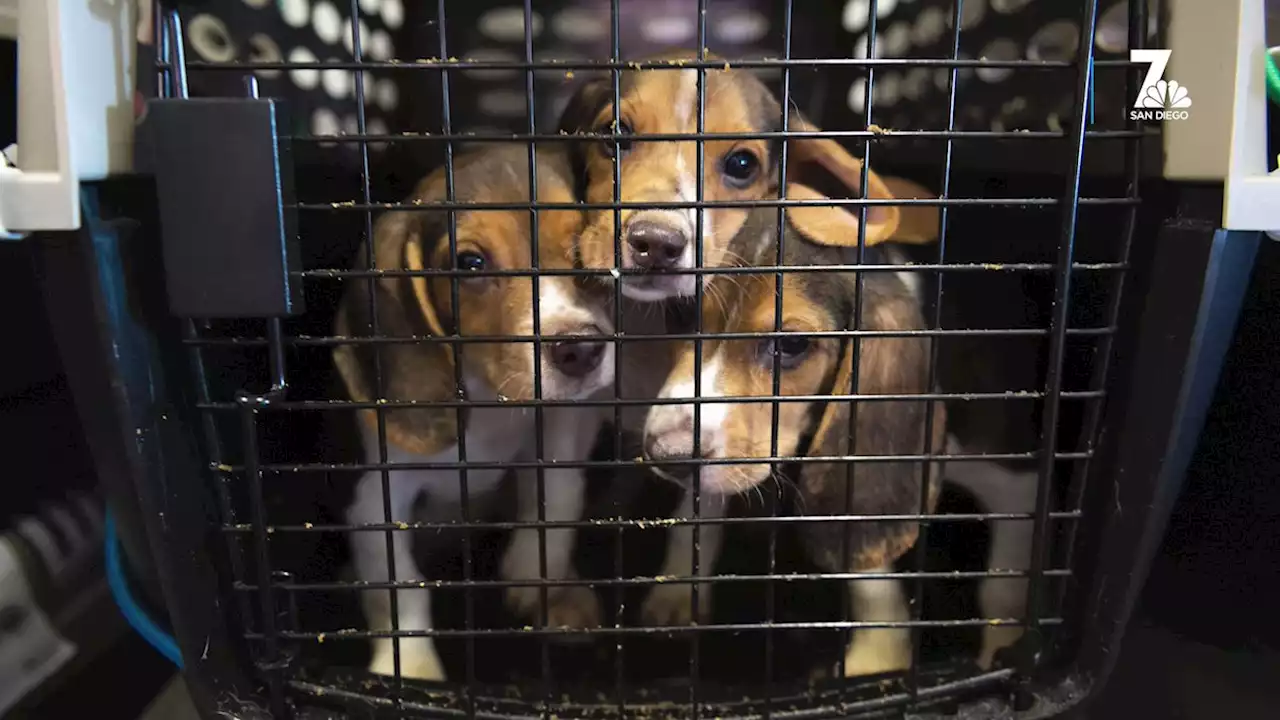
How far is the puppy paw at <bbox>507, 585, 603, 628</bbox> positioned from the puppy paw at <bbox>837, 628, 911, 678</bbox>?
26 cm

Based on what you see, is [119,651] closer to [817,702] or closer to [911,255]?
[817,702]

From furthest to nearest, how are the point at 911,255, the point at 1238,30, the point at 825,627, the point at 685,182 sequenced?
the point at 911,255, the point at 685,182, the point at 825,627, the point at 1238,30

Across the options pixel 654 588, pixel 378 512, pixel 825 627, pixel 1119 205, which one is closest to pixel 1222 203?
pixel 1119 205

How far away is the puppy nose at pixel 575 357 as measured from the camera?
2.80ft

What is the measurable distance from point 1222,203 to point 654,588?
2.09 feet

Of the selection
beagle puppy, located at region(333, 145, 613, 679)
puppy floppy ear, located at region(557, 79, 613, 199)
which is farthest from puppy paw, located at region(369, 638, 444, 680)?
puppy floppy ear, located at region(557, 79, 613, 199)

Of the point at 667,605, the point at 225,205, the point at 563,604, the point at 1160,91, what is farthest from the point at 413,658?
the point at 1160,91

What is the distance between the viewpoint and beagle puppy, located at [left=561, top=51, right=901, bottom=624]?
829mm

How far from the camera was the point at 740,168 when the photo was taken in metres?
0.93

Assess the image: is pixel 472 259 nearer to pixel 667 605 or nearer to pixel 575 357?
pixel 575 357

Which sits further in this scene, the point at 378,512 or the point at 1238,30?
the point at 378,512

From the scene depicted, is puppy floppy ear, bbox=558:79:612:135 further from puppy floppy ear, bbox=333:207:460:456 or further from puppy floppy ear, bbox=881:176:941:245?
puppy floppy ear, bbox=881:176:941:245

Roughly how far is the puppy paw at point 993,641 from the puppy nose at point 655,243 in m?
0.41

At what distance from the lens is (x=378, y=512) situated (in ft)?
3.02
